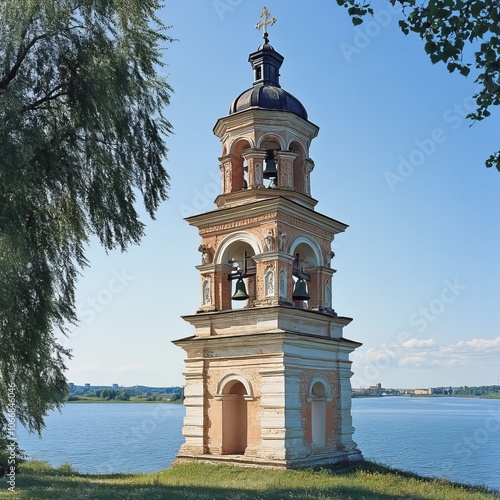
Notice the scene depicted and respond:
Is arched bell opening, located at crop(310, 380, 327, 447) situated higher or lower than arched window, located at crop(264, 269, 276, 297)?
lower

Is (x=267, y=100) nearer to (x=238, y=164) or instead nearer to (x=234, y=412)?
(x=238, y=164)

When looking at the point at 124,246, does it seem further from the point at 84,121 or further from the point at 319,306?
the point at 319,306

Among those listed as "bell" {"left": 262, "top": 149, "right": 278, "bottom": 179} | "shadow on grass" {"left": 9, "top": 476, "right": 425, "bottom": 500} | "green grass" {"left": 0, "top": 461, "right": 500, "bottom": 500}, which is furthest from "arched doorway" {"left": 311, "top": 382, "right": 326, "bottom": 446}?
"bell" {"left": 262, "top": 149, "right": 278, "bottom": 179}

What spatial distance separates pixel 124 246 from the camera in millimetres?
11359

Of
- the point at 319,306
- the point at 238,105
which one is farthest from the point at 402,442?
the point at 238,105

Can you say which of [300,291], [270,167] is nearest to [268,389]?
[300,291]

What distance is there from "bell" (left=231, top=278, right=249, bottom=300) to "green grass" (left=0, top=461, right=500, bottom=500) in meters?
4.53

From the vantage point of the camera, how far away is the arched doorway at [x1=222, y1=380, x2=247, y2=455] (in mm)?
16812

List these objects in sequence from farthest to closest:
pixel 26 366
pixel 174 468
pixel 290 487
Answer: pixel 174 468 → pixel 290 487 → pixel 26 366

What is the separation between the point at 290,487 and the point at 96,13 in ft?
34.1

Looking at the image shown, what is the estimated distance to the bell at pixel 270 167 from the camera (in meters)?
18.4

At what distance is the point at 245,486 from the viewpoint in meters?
13.7

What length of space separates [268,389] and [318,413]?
2628 mm

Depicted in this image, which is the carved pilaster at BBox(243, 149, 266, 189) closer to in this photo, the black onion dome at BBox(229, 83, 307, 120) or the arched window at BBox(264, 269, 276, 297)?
the black onion dome at BBox(229, 83, 307, 120)
